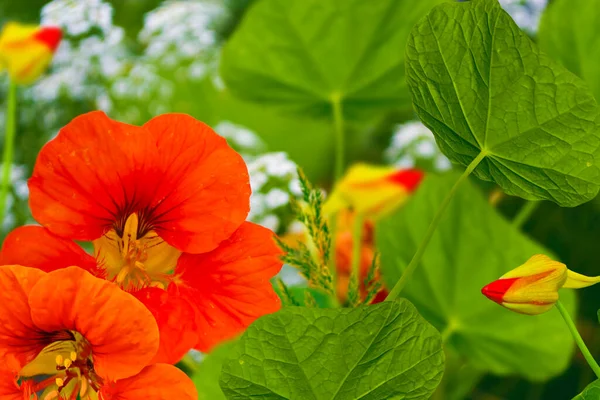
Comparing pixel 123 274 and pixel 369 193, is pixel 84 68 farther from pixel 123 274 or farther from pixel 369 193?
pixel 123 274

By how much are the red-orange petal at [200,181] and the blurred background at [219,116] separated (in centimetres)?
21

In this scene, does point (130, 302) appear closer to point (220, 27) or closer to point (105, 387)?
point (105, 387)

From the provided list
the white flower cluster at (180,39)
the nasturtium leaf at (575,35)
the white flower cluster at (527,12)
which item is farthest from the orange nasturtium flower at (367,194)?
the white flower cluster at (180,39)

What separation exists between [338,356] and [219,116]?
24.8 inches

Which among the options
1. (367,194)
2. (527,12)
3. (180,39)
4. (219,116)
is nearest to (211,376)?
(367,194)

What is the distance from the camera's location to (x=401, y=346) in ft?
0.53

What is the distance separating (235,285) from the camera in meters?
0.19

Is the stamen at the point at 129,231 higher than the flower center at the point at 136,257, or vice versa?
the stamen at the point at 129,231

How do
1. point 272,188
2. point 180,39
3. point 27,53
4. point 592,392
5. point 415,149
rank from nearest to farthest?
point 592,392 < point 27,53 < point 272,188 < point 415,149 < point 180,39

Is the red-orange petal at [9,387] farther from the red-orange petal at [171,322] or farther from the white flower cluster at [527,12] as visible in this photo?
the white flower cluster at [527,12]

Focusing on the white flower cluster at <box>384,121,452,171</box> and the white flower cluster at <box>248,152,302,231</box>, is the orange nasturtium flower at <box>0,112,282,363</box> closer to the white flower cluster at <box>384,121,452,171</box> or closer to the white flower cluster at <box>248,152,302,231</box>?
the white flower cluster at <box>248,152,302,231</box>

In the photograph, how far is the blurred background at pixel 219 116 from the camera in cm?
51

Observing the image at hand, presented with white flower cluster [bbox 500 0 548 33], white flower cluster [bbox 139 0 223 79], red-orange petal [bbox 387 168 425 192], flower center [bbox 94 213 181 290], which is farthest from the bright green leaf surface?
A: white flower cluster [bbox 139 0 223 79]

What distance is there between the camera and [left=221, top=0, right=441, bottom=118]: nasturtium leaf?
341 mm
